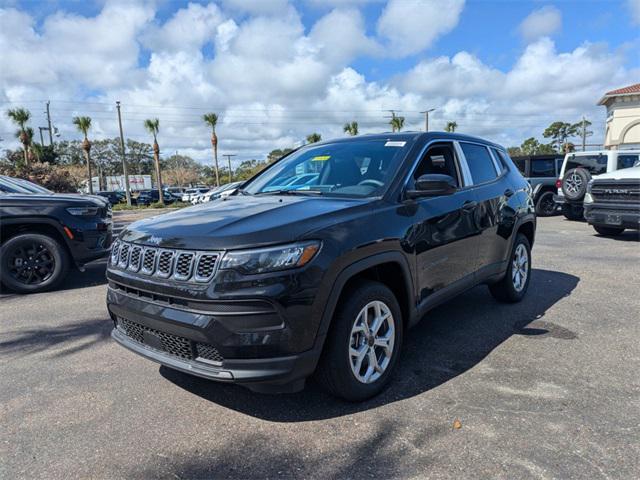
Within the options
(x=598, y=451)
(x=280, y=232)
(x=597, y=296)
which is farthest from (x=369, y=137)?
(x=597, y=296)

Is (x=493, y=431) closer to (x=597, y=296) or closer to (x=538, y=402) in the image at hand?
(x=538, y=402)

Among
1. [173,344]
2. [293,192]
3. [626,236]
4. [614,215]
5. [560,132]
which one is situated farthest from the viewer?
[560,132]

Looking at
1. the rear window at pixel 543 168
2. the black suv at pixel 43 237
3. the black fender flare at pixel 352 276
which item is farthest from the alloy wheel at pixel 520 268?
the rear window at pixel 543 168

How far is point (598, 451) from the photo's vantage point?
2475 mm

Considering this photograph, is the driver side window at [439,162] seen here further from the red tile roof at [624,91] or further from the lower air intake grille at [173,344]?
the red tile roof at [624,91]

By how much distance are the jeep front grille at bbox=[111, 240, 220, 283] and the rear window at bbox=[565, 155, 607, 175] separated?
13736 millimetres

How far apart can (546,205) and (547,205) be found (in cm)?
4

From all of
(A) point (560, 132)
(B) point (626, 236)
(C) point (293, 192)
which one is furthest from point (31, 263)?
(A) point (560, 132)

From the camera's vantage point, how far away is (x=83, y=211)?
623cm

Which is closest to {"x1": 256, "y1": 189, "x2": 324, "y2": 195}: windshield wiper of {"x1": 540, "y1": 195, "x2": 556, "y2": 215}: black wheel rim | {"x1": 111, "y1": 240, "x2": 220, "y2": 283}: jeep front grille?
{"x1": 111, "y1": 240, "x2": 220, "y2": 283}: jeep front grille

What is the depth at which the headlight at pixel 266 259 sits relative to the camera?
244cm

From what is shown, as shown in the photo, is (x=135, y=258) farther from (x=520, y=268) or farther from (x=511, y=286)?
(x=520, y=268)

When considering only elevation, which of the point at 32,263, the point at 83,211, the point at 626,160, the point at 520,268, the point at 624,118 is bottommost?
the point at 520,268

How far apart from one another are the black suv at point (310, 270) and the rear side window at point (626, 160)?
11.4 m
